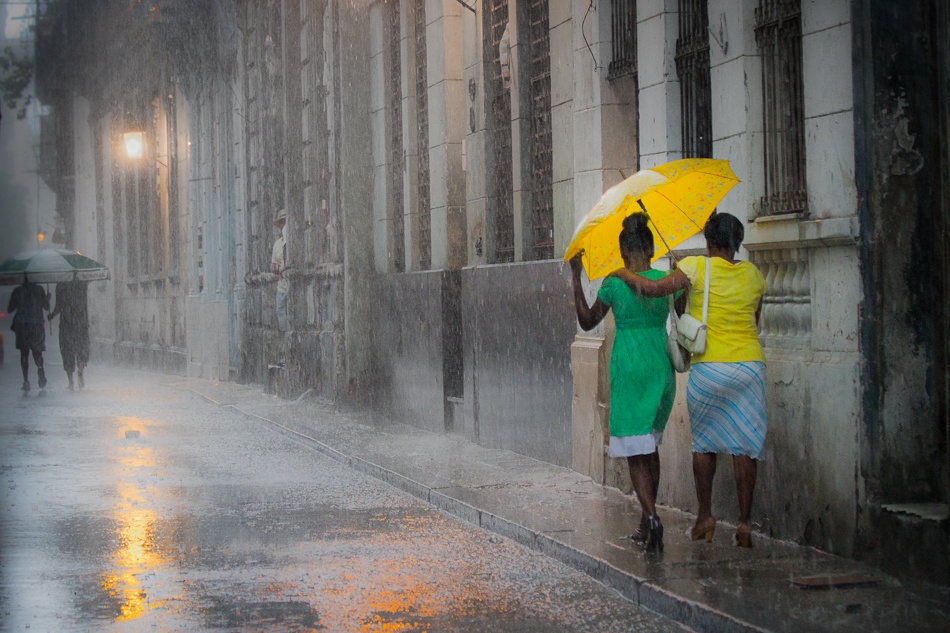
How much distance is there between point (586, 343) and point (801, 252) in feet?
10.5

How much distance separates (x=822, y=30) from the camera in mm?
7809

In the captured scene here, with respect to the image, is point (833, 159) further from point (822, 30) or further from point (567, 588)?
point (567, 588)

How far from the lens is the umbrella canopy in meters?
25.9

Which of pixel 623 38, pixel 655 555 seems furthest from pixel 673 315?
pixel 623 38

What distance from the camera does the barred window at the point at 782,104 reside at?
828 cm

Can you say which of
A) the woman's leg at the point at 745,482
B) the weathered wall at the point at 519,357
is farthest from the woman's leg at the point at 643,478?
the weathered wall at the point at 519,357

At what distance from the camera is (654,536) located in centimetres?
762

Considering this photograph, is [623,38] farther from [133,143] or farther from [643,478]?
[133,143]

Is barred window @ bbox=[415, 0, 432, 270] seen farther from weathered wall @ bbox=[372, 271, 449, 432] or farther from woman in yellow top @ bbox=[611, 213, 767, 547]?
woman in yellow top @ bbox=[611, 213, 767, 547]

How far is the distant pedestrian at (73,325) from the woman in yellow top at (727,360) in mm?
18925

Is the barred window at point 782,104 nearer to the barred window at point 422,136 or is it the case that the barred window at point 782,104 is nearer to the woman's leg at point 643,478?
the woman's leg at point 643,478

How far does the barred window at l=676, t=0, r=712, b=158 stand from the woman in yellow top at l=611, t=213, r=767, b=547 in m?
2.02

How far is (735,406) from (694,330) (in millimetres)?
481

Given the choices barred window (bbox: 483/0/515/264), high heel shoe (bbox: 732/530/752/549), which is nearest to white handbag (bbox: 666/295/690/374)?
high heel shoe (bbox: 732/530/752/549)
